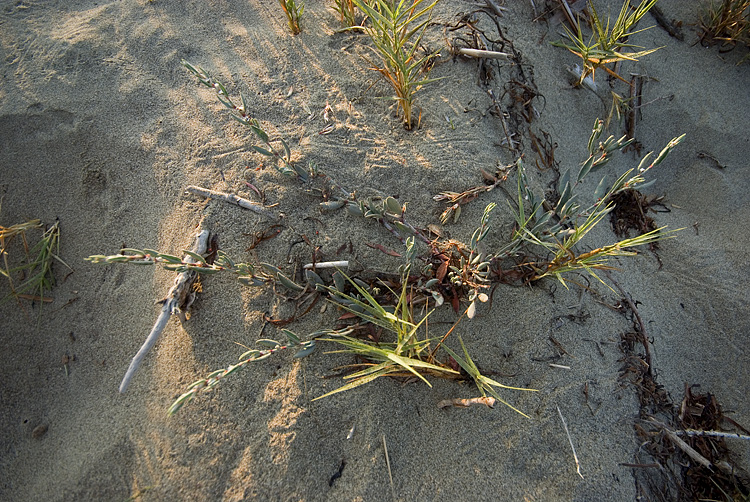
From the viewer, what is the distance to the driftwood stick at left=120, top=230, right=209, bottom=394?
1.50 metres

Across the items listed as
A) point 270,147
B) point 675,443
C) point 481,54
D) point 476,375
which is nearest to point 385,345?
point 476,375

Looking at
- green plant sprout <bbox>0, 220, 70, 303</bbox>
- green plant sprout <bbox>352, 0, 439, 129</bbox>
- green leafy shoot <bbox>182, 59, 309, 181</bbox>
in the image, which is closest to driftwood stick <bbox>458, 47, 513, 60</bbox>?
green plant sprout <bbox>352, 0, 439, 129</bbox>

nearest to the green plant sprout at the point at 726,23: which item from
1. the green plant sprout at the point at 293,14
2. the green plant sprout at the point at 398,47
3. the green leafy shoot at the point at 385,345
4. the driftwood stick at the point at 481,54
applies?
the driftwood stick at the point at 481,54

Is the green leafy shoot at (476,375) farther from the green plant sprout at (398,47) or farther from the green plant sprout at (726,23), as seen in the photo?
the green plant sprout at (726,23)

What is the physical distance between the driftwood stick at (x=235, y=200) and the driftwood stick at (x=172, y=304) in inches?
6.7

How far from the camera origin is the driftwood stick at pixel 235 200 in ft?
5.79

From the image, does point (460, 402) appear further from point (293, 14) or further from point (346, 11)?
point (293, 14)

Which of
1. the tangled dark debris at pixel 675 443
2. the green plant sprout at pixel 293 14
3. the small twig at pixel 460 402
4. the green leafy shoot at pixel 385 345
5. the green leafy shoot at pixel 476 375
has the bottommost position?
the tangled dark debris at pixel 675 443

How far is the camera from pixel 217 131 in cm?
194

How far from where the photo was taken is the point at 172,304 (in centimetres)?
159

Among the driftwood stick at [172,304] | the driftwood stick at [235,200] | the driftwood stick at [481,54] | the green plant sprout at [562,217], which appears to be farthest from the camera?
the driftwood stick at [481,54]

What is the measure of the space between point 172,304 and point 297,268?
1.65 feet

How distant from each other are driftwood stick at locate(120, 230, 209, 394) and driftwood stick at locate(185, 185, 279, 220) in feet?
0.56

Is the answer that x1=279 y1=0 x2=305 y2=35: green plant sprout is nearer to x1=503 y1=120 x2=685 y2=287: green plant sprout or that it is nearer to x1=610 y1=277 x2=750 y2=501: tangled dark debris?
x1=503 y1=120 x2=685 y2=287: green plant sprout
